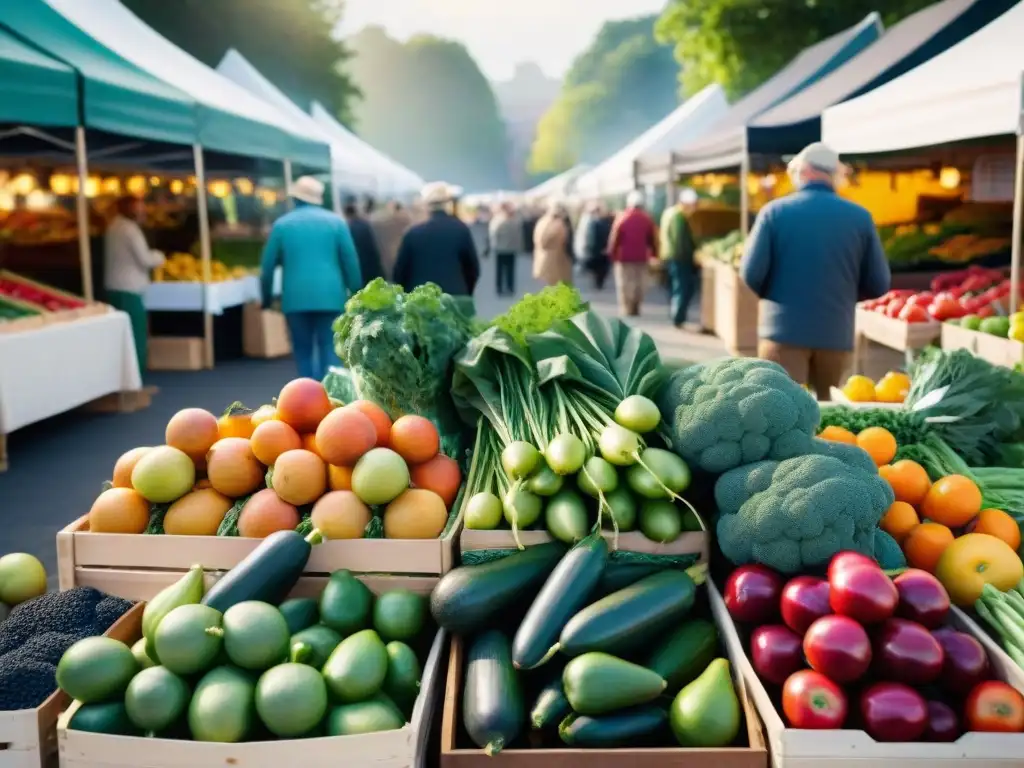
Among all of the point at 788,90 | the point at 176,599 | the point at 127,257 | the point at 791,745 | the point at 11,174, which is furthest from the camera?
the point at 788,90

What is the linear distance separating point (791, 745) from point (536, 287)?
2031cm

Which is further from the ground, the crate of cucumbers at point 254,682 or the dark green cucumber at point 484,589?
the dark green cucumber at point 484,589

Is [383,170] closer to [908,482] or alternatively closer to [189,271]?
[189,271]

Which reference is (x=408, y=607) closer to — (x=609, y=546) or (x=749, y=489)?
(x=609, y=546)

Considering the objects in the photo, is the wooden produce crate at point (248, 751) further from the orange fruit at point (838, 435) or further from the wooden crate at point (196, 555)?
the orange fruit at point (838, 435)

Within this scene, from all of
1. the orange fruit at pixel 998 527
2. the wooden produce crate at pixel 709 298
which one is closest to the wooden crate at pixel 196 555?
the orange fruit at pixel 998 527

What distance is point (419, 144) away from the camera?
145500 millimetres

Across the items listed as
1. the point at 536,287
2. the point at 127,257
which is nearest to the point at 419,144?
the point at 536,287

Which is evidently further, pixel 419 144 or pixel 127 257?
pixel 419 144

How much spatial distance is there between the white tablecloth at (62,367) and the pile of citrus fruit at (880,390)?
570 centimetres

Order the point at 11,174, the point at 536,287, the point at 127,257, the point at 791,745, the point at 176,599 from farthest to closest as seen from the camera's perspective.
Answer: the point at 536,287 < the point at 11,174 < the point at 127,257 < the point at 176,599 < the point at 791,745

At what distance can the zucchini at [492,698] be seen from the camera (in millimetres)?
2281

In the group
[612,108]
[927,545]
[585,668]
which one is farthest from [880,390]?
[612,108]

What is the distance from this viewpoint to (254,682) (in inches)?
95.3
